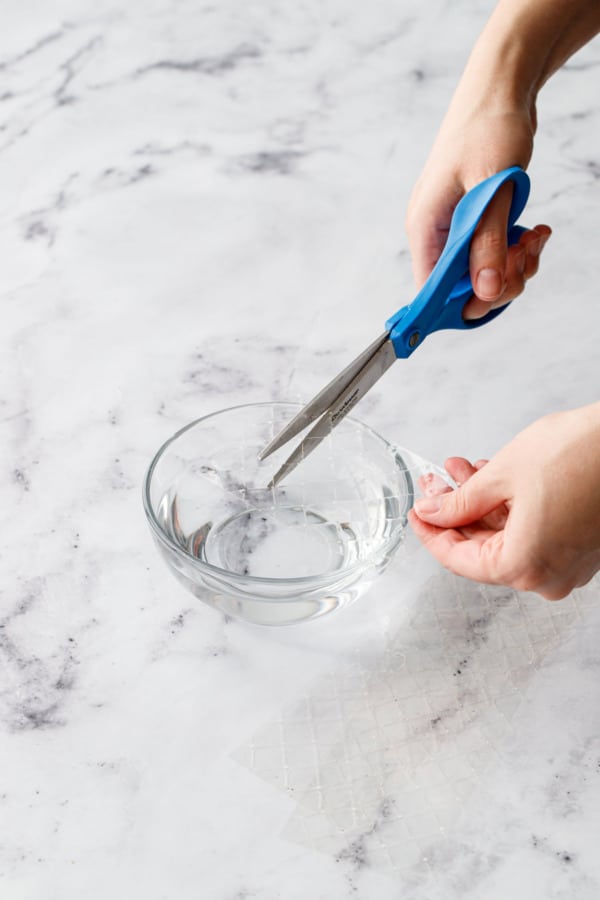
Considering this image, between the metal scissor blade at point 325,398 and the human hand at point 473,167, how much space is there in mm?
114

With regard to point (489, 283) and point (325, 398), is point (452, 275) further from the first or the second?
point (325, 398)

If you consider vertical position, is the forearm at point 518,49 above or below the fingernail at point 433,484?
above

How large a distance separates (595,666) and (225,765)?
30 centimetres

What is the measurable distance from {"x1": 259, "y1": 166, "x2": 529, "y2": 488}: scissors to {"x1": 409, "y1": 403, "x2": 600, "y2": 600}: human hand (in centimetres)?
12

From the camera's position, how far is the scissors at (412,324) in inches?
34.5

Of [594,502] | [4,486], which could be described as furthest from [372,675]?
[4,486]

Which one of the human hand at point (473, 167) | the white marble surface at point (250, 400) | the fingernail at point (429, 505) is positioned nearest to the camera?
the white marble surface at point (250, 400)

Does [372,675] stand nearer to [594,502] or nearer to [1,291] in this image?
[594,502]

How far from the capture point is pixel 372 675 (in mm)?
827

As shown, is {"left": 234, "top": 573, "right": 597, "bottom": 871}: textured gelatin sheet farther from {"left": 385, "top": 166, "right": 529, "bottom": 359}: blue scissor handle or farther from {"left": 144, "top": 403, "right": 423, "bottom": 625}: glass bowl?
{"left": 385, "top": 166, "right": 529, "bottom": 359}: blue scissor handle

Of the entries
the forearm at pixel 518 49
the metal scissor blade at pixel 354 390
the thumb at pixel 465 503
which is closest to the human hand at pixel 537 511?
the thumb at pixel 465 503

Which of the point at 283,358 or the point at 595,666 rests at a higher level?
the point at 283,358

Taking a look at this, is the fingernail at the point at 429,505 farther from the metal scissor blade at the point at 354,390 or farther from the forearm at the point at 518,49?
the forearm at the point at 518,49

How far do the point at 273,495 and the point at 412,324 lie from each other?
207 mm
